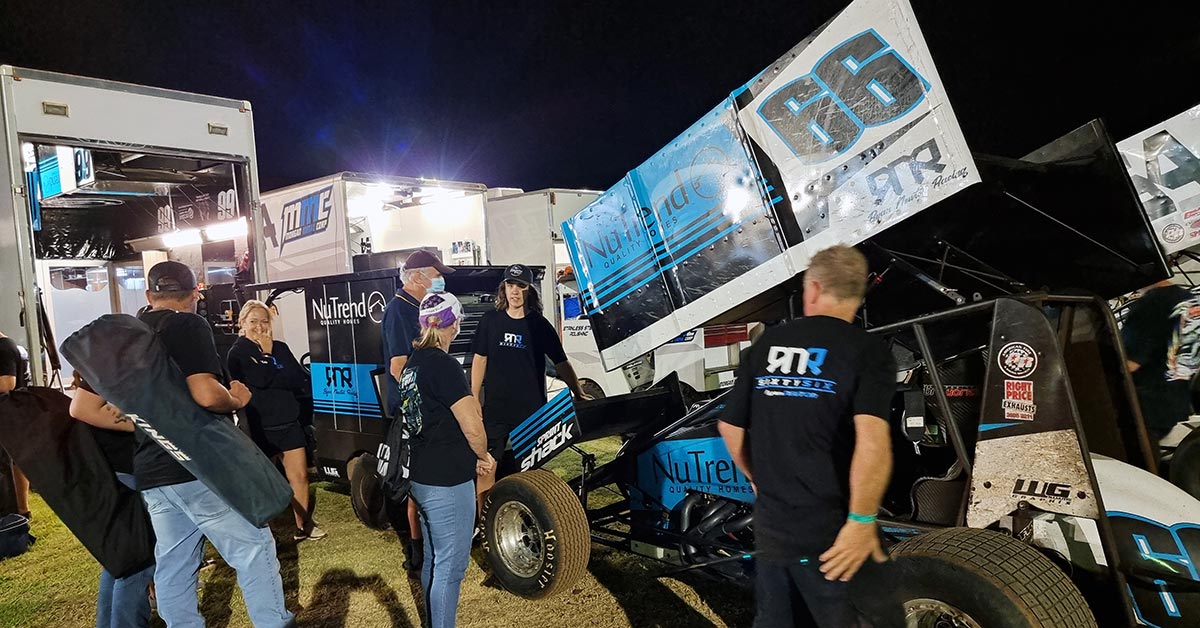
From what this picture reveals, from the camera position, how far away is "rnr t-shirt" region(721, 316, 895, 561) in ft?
6.95

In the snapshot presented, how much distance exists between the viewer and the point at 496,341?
5016 millimetres

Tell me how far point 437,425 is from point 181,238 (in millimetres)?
8935

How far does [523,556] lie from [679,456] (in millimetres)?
1100

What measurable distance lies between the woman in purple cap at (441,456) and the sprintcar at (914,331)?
2.79ft

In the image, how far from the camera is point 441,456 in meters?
2.95

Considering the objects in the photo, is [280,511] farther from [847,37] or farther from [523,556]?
[847,37]

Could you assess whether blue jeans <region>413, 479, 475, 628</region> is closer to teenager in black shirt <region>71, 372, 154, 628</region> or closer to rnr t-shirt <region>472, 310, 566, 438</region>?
teenager in black shirt <region>71, 372, 154, 628</region>

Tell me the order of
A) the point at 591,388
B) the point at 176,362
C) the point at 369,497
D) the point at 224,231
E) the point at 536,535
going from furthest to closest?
the point at 591,388, the point at 224,231, the point at 369,497, the point at 536,535, the point at 176,362

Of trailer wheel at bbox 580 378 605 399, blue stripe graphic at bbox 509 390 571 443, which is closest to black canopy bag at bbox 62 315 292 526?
blue stripe graphic at bbox 509 390 571 443

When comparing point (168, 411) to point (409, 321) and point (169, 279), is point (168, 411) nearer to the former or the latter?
point (169, 279)

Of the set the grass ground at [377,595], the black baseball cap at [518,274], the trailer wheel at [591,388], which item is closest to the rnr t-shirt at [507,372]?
the black baseball cap at [518,274]

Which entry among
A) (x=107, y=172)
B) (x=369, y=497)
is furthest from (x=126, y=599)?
(x=107, y=172)

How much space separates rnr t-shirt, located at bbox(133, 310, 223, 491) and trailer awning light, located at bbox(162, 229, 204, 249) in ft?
25.5

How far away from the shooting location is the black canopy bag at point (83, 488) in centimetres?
302
